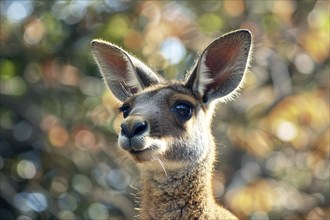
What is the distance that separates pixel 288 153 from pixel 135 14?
123 inches

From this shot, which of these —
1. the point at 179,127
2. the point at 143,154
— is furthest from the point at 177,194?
the point at 143,154

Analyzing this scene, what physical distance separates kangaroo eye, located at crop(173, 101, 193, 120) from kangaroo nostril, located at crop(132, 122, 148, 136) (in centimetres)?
60

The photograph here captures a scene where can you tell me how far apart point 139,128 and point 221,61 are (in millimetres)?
1273

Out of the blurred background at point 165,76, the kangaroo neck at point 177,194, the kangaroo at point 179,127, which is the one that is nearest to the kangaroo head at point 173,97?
the kangaroo at point 179,127

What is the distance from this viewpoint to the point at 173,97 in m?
7.22

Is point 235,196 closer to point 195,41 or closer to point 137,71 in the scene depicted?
point 195,41

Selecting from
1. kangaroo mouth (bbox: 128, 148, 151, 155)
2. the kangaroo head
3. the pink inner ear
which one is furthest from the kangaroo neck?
the pink inner ear

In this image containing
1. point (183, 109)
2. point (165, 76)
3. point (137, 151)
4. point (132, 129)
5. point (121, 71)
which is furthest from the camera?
point (165, 76)

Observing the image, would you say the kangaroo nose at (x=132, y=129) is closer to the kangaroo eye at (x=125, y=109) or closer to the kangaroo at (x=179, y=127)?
the kangaroo at (x=179, y=127)

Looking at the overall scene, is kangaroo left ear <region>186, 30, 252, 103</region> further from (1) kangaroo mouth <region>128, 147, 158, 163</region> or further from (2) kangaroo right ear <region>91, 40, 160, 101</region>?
(1) kangaroo mouth <region>128, 147, 158, 163</region>

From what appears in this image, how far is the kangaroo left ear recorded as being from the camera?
7.41 meters

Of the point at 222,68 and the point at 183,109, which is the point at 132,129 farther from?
the point at 222,68

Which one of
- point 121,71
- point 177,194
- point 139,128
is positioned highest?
point 139,128

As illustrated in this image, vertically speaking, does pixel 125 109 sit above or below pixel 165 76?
above
